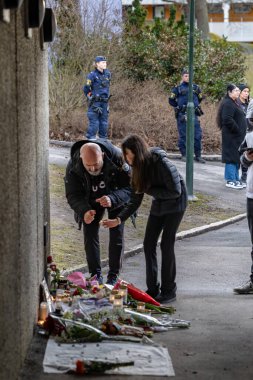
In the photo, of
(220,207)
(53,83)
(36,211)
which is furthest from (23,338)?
(53,83)

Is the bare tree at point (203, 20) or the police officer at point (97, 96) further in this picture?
the bare tree at point (203, 20)

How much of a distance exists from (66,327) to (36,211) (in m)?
0.97

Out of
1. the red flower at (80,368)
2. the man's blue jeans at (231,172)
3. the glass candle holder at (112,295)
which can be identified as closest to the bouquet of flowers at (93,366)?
the red flower at (80,368)

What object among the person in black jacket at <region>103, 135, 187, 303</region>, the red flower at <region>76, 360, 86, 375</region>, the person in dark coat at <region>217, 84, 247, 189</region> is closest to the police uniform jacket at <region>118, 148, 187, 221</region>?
the person in black jacket at <region>103, 135, 187, 303</region>

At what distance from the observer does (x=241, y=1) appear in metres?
55.0

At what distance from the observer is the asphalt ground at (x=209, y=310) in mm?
7668

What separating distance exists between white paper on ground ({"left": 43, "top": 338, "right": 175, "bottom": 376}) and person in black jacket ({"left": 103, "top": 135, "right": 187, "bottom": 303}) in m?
2.35

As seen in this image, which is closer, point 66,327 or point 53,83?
point 66,327

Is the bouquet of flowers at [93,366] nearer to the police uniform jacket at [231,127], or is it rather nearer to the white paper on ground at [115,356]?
the white paper on ground at [115,356]

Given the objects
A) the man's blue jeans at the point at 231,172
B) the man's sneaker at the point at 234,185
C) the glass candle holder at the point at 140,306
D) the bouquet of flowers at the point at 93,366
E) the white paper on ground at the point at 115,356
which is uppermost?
the bouquet of flowers at the point at 93,366

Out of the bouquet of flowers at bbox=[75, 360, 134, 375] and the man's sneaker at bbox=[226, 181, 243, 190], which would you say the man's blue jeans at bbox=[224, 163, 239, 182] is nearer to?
the man's sneaker at bbox=[226, 181, 243, 190]

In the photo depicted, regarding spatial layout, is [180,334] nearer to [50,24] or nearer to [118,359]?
[118,359]

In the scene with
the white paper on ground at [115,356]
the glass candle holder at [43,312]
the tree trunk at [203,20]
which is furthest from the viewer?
the tree trunk at [203,20]

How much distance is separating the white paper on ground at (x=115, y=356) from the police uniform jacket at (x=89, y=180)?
9.12 feet
